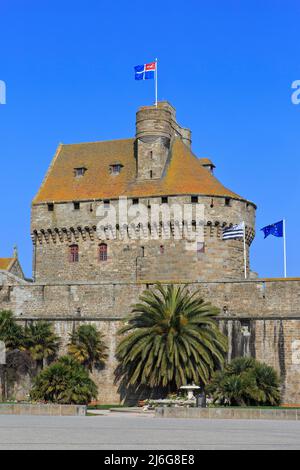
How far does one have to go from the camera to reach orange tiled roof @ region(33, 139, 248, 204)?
46094mm

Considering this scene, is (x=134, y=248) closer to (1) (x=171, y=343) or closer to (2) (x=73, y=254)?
(2) (x=73, y=254)

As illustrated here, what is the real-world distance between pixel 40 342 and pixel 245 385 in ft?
36.4

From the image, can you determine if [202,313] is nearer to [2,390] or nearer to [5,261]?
[2,390]

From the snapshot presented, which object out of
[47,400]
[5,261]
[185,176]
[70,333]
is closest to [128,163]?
[185,176]

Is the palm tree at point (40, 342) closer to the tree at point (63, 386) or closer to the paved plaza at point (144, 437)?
the tree at point (63, 386)

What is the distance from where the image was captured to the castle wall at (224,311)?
113 feet

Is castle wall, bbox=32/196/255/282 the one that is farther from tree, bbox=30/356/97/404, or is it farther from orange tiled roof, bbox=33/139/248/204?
tree, bbox=30/356/97/404

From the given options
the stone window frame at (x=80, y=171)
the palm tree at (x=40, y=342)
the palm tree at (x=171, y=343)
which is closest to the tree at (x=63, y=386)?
the palm tree at (x=171, y=343)

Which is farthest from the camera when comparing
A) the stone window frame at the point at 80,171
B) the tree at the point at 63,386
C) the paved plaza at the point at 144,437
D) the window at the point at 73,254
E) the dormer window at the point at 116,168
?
the stone window frame at the point at 80,171

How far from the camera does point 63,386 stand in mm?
30219

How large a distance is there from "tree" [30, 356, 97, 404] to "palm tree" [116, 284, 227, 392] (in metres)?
3.02

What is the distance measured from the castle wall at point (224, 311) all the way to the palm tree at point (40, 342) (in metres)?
0.68

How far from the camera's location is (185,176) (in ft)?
154
